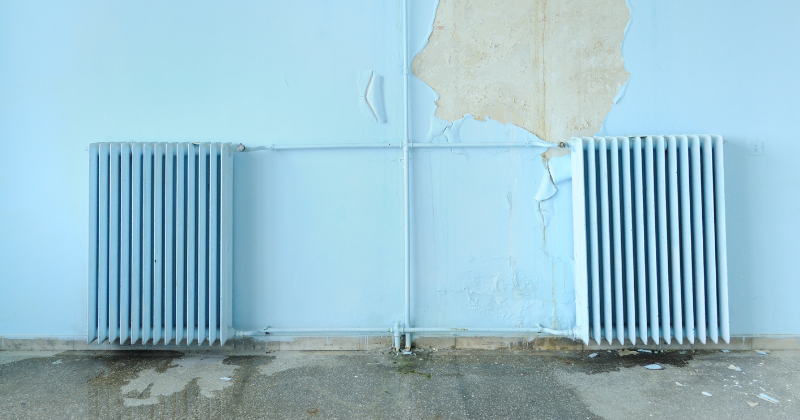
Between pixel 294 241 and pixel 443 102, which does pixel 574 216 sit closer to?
pixel 443 102

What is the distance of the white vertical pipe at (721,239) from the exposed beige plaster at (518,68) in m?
0.53

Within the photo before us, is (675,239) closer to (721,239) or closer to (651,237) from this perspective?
(651,237)

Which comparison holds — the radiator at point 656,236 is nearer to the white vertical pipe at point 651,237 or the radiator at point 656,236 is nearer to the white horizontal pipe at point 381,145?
the white vertical pipe at point 651,237

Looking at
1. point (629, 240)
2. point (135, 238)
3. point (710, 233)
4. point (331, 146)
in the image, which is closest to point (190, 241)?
point (135, 238)

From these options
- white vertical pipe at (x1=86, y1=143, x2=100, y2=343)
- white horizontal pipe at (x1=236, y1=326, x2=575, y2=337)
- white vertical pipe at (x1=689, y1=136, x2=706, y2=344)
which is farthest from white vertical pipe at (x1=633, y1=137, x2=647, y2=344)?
white vertical pipe at (x1=86, y1=143, x2=100, y2=343)

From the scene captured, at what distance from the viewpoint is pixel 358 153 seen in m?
2.22

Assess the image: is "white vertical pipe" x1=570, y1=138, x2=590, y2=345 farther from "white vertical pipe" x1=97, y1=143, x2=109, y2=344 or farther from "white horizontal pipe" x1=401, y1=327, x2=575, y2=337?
"white vertical pipe" x1=97, y1=143, x2=109, y2=344

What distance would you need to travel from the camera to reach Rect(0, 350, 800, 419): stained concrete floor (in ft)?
5.37

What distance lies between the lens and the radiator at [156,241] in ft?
6.76

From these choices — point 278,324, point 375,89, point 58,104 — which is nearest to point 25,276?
point 58,104

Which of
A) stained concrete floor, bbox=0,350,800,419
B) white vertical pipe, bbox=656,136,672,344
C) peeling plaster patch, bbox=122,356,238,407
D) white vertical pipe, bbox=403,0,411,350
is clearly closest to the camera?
stained concrete floor, bbox=0,350,800,419

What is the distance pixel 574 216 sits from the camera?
2117 mm

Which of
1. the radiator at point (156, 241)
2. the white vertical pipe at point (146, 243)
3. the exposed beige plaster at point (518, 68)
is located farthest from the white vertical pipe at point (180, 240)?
the exposed beige plaster at point (518, 68)

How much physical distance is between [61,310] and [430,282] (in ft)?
6.16
